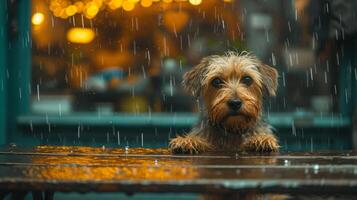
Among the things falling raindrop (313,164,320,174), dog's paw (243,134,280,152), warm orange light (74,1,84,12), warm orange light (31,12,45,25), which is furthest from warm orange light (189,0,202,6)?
falling raindrop (313,164,320,174)

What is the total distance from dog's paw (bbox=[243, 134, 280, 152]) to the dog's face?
0.67ft

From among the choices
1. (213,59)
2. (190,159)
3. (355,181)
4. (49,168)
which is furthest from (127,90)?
(355,181)

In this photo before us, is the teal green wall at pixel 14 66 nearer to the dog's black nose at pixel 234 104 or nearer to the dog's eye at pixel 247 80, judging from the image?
the dog's eye at pixel 247 80

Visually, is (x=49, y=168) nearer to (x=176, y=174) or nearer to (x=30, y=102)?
(x=176, y=174)

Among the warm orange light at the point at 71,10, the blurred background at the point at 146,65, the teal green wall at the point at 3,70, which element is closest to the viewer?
the teal green wall at the point at 3,70

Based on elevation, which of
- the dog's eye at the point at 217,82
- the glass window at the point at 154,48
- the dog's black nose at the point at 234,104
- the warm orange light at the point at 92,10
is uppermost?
the warm orange light at the point at 92,10

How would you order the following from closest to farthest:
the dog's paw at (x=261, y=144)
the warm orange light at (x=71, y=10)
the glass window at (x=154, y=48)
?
the dog's paw at (x=261, y=144) < the glass window at (x=154, y=48) < the warm orange light at (x=71, y=10)

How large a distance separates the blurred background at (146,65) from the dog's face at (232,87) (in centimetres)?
154

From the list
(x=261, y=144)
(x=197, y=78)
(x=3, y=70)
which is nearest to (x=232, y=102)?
(x=261, y=144)

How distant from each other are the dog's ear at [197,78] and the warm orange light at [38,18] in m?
2.39

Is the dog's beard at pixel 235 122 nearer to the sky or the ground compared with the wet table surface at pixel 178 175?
nearer to the sky

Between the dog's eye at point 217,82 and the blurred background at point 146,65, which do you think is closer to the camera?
the dog's eye at point 217,82

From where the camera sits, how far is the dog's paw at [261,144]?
444 centimetres

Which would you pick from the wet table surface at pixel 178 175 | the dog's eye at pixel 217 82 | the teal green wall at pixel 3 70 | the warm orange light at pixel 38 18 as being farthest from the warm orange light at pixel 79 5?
the wet table surface at pixel 178 175
